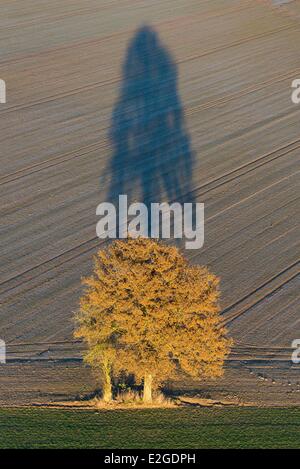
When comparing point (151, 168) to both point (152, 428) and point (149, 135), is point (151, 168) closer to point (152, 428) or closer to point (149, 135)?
point (149, 135)

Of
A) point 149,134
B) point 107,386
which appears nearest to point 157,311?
point 107,386

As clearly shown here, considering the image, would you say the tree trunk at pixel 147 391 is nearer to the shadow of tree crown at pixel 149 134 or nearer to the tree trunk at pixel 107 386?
the tree trunk at pixel 107 386

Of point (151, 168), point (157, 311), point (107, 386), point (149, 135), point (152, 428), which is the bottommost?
point (152, 428)

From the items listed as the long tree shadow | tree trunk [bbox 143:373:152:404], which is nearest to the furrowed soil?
the long tree shadow

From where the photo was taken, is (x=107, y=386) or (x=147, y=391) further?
(x=107, y=386)

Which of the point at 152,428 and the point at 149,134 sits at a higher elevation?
the point at 149,134

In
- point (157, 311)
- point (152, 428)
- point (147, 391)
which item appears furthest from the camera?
point (147, 391)

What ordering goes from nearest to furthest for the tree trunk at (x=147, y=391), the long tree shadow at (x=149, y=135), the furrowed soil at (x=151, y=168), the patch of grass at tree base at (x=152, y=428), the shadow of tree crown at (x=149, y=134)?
the patch of grass at tree base at (x=152, y=428), the tree trunk at (x=147, y=391), the furrowed soil at (x=151, y=168), the long tree shadow at (x=149, y=135), the shadow of tree crown at (x=149, y=134)

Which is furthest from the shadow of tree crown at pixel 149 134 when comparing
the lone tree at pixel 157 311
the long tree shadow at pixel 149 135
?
the lone tree at pixel 157 311
